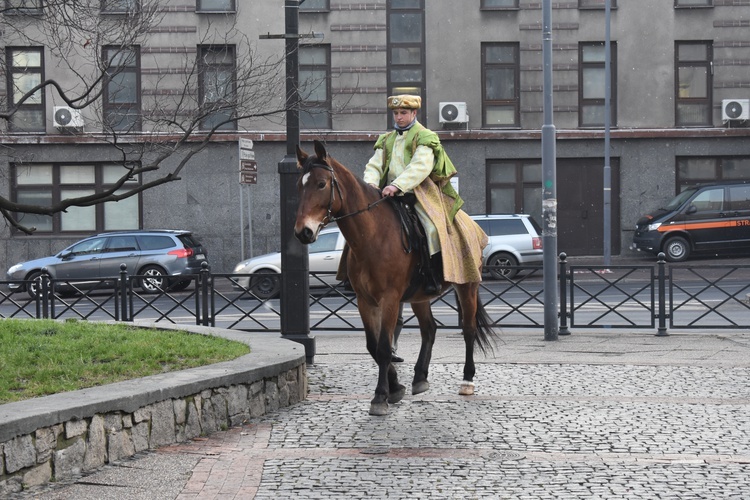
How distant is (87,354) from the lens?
384 inches

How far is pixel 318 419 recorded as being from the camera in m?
9.06

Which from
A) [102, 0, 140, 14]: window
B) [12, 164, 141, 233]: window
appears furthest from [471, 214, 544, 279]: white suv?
[102, 0, 140, 14]: window

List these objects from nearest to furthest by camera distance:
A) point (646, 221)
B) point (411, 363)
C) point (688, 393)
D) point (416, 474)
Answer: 1. point (416, 474)
2. point (688, 393)
3. point (411, 363)
4. point (646, 221)

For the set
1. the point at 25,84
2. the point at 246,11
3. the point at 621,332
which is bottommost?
the point at 621,332

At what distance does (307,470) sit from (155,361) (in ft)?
8.99

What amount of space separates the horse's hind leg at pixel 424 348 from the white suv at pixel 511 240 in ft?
61.8

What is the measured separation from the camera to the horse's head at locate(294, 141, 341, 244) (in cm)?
886

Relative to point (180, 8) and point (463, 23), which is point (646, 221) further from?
point (180, 8)

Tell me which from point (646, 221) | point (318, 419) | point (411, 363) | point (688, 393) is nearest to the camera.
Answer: point (318, 419)

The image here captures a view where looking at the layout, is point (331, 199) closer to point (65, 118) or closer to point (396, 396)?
point (396, 396)

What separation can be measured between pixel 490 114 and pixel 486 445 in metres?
27.8

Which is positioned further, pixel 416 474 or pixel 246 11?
pixel 246 11

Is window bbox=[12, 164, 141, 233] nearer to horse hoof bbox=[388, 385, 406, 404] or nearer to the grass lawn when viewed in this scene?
the grass lawn

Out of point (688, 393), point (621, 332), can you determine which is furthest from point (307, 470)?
point (621, 332)
